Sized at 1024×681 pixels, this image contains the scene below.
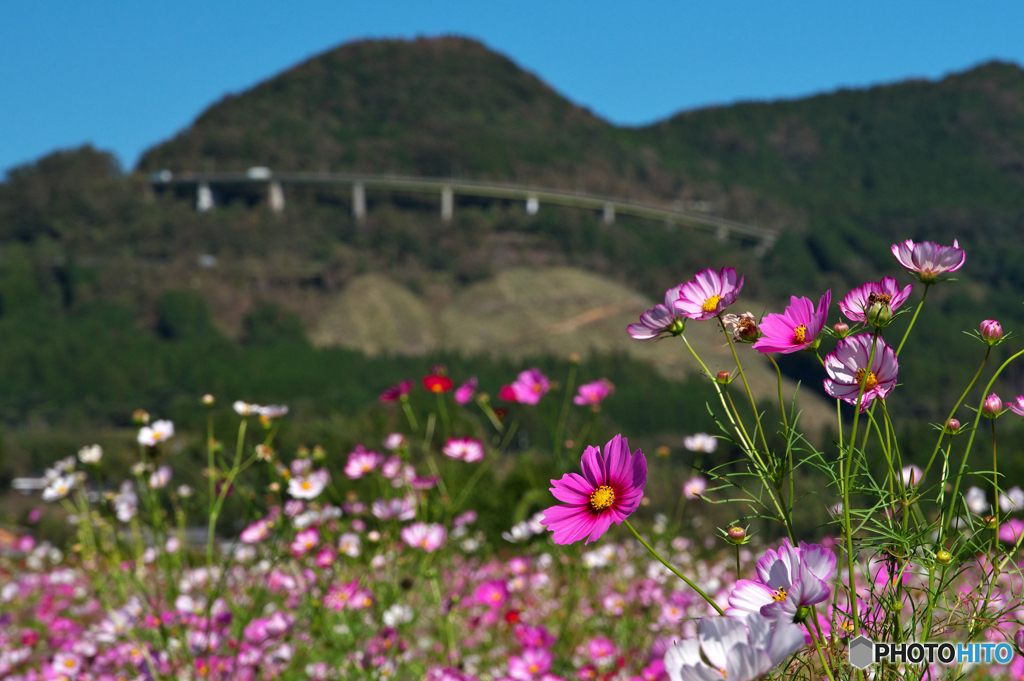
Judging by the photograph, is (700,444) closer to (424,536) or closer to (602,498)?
(424,536)

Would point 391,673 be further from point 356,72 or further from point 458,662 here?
point 356,72

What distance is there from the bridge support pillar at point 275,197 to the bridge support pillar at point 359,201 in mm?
6386

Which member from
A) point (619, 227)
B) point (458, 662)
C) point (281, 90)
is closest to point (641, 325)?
point (458, 662)

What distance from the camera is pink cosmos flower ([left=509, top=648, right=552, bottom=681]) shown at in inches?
71.4

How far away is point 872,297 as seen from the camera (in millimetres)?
739

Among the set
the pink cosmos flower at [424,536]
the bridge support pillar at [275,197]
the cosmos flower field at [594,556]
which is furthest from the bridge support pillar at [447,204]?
the pink cosmos flower at [424,536]

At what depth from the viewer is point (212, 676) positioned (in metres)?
1.96

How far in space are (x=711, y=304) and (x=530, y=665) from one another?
55.3 inches

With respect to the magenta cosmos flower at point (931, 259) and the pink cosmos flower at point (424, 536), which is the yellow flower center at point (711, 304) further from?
the pink cosmos flower at point (424, 536)

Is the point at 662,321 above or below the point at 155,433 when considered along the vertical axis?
above

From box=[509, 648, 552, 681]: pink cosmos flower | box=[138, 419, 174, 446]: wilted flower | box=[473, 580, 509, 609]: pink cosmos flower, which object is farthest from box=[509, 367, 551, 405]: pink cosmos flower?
box=[138, 419, 174, 446]: wilted flower

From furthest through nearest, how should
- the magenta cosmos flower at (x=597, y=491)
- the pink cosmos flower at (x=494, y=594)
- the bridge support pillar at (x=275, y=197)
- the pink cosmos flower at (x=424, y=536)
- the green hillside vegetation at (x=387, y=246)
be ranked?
the bridge support pillar at (x=275, y=197) → the green hillside vegetation at (x=387, y=246) → the pink cosmos flower at (x=494, y=594) → the pink cosmos flower at (x=424, y=536) → the magenta cosmos flower at (x=597, y=491)

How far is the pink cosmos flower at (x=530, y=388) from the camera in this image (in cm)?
205

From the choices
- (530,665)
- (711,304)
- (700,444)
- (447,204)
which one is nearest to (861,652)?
(711,304)
